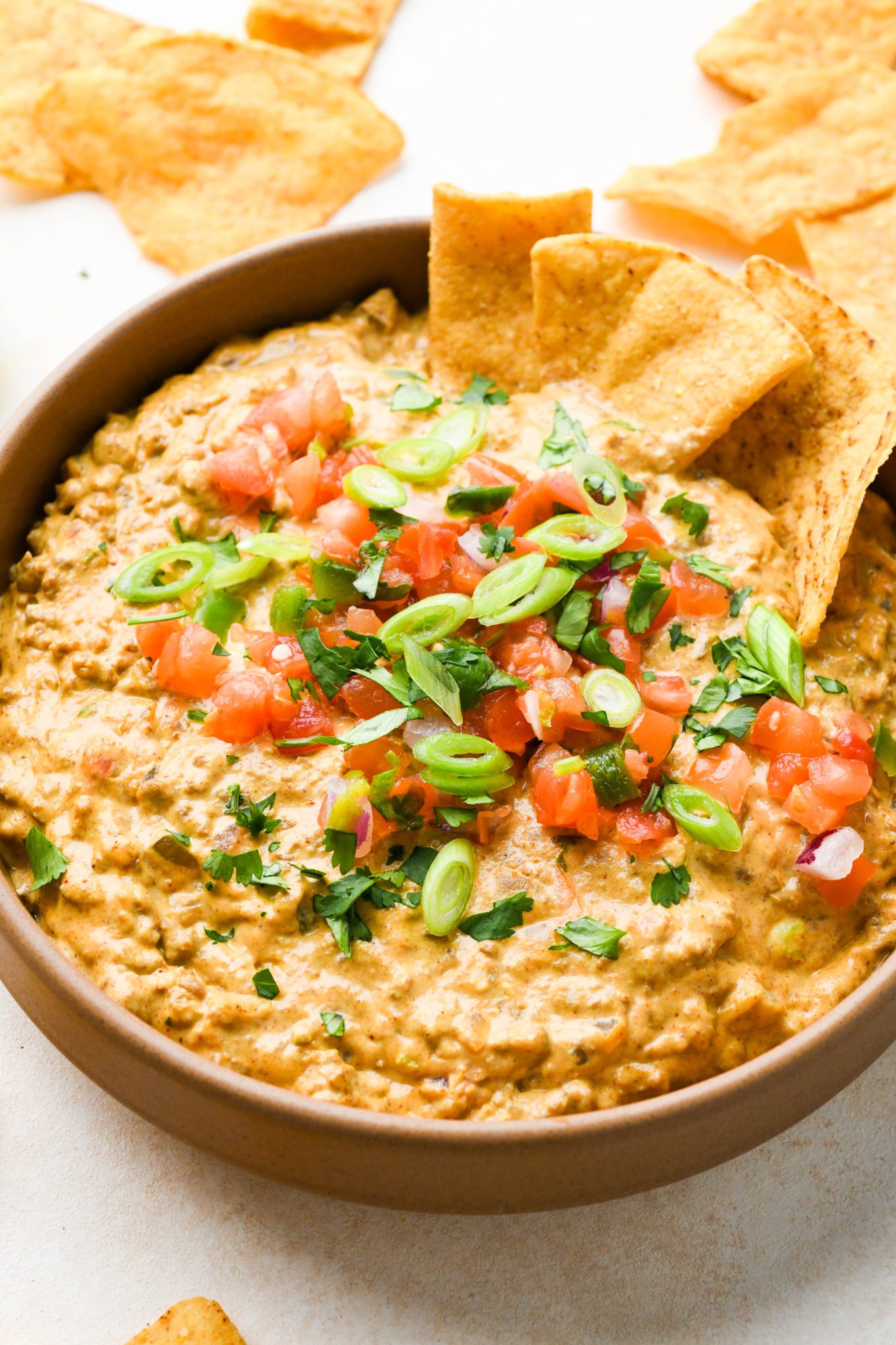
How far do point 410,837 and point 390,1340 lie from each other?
1.15 m

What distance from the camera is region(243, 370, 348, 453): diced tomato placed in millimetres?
3664

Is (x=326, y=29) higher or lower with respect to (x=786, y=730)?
higher

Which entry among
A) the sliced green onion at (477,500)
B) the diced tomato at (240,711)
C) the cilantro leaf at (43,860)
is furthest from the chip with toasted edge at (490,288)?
the cilantro leaf at (43,860)

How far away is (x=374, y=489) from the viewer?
3.47m

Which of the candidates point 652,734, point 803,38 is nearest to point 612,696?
point 652,734

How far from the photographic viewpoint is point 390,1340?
321 cm

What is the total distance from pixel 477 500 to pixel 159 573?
0.81 m

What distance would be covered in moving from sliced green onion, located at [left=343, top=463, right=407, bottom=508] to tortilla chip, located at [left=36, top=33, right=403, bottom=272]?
1.38 m

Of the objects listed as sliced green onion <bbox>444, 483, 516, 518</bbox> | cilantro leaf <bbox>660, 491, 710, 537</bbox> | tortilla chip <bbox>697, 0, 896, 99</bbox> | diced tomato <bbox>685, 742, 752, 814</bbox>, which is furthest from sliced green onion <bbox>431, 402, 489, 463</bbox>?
tortilla chip <bbox>697, 0, 896, 99</bbox>

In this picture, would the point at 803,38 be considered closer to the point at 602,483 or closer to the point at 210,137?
the point at 210,137

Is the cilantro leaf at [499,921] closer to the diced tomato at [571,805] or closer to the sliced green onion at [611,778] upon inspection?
the diced tomato at [571,805]

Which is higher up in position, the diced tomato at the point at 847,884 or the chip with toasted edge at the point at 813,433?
the chip with toasted edge at the point at 813,433

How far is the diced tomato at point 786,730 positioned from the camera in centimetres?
323

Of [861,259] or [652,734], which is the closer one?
[652,734]
